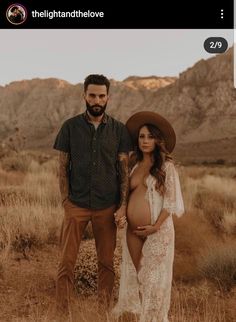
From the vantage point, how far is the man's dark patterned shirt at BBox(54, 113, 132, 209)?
4219 mm

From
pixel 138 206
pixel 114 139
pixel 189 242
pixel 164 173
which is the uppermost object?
pixel 114 139

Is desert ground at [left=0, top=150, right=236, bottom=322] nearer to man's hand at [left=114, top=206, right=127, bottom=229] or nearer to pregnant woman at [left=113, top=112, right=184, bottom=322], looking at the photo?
pregnant woman at [left=113, top=112, right=184, bottom=322]

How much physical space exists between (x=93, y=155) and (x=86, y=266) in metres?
1.80

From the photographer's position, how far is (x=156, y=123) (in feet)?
13.3

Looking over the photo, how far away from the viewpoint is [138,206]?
3.98m

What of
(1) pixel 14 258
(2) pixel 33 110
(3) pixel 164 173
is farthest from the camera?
(2) pixel 33 110

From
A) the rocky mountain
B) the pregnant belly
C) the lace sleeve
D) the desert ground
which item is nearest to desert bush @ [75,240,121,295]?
the desert ground

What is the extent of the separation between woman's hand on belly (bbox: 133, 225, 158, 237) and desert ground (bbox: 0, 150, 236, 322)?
642mm

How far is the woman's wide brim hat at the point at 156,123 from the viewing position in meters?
4.05
